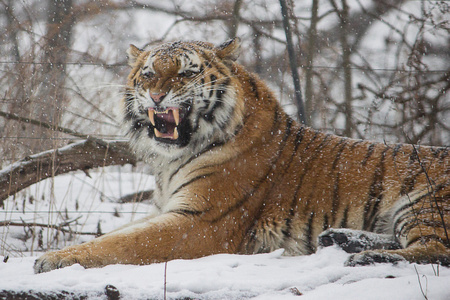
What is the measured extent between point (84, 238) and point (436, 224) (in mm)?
3000

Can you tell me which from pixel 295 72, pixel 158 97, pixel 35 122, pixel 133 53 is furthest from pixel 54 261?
pixel 295 72

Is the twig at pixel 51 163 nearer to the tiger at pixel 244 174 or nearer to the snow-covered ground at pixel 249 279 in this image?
the tiger at pixel 244 174

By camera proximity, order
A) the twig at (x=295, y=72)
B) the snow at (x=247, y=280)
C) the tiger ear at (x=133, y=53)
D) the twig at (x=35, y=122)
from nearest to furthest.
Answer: the snow at (x=247, y=280)
the tiger ear at (x=133, y=53)
the twig at (x=35, y=122)
the twig at (x=295, y=72)

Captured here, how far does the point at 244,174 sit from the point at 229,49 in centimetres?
84

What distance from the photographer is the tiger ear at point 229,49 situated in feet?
9.24

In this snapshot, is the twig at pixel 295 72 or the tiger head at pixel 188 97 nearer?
the tiger head at pixel 188 97

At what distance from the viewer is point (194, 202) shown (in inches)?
93.9

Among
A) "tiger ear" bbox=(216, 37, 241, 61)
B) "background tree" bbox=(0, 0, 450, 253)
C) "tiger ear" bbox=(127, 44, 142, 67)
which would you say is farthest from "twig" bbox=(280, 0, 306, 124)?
"tiger ear" bbox=(127, 44, 142, 67)

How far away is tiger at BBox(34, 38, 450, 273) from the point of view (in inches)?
87.8

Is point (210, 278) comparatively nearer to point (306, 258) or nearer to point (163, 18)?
point (306, 258)

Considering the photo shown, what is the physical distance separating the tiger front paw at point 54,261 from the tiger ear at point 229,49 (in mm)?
1529

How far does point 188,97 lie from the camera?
258 cm

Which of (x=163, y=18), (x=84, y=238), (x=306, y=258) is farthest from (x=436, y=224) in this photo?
(x=163, y=18)

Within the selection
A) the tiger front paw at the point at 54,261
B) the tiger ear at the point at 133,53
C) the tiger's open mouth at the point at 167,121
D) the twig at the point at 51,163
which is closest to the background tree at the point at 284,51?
the twig at the point at 51,163
